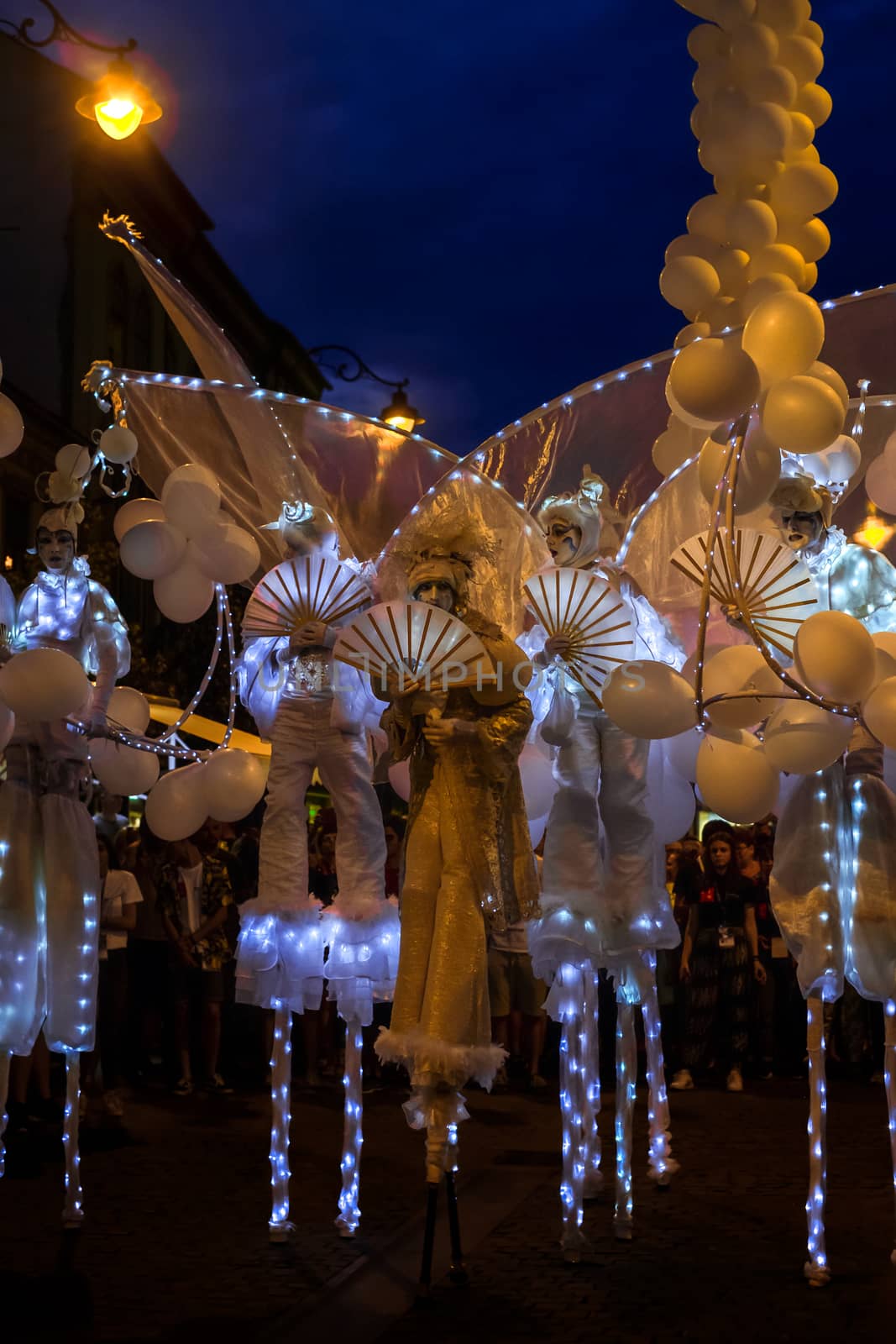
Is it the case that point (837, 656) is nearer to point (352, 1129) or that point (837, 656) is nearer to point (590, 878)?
point (590, 878)

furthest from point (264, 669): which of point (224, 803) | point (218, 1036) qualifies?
point (218, 1036)

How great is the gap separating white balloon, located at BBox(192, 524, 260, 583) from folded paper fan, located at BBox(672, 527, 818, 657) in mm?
1873

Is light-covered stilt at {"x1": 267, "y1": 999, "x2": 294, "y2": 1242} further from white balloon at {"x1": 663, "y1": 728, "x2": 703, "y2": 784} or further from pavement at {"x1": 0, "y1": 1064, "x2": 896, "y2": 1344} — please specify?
white balloon at {"x1": 663, "y1": 728, "x2": 703, "y2": 784}

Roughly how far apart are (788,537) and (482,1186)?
112 inches

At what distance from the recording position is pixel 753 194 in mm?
5113

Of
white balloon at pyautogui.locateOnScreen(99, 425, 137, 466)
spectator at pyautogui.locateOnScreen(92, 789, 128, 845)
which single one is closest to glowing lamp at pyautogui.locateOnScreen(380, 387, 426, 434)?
spectator at pyautogui.locateOnScreen(92, 789, 128, 845)

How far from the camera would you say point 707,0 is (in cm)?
513

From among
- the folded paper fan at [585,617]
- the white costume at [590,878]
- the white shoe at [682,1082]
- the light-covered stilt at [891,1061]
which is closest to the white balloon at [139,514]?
the white costume at [590,878]

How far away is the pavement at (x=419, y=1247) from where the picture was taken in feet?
13.9

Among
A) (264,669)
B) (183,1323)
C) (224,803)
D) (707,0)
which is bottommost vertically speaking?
(183,1323)

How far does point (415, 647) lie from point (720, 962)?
5.29m

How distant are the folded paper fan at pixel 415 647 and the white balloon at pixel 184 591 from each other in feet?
4.32

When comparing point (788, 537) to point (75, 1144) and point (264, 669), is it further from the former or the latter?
point (75, 1144)

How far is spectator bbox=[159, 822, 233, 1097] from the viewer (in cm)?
912
